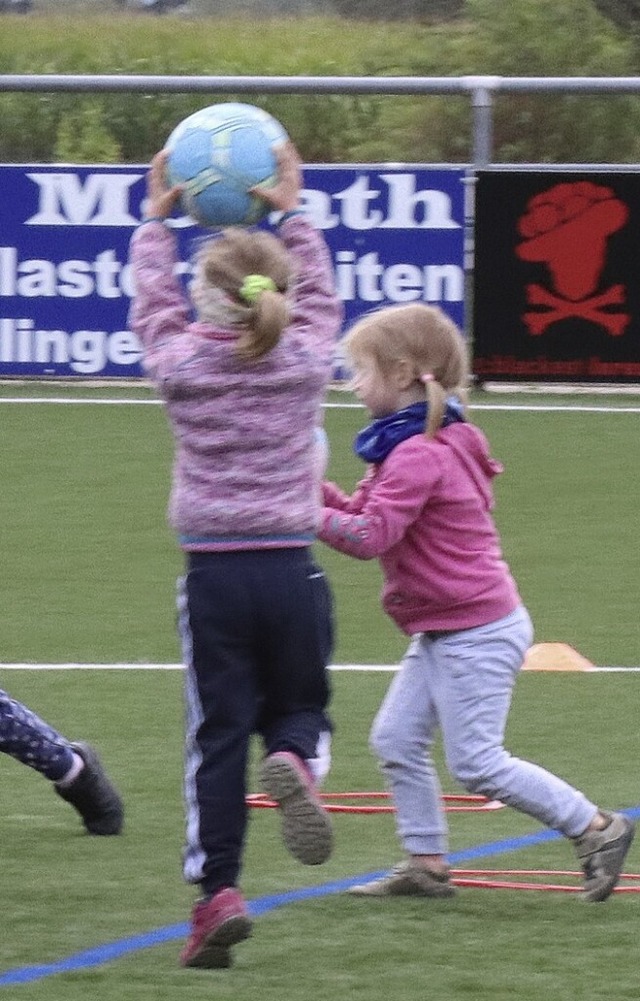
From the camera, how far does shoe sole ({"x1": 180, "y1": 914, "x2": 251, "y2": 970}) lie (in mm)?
4516

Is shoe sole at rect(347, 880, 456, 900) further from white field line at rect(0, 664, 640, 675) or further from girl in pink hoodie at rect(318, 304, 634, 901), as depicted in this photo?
white field line at rect(0, 664, 640, 675)

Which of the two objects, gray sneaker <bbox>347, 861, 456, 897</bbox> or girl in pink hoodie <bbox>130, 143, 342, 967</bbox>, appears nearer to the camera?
girl in pink hoodie <bbox>130, 143, 342, 967</bbox>

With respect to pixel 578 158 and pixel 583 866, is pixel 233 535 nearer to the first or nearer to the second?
pixel 583 866

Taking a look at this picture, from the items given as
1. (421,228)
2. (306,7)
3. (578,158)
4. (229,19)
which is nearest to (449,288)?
(421,228)

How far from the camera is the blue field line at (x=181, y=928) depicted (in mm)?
4648

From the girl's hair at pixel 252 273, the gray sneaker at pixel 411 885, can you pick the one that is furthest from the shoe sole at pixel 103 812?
the girl's hair at pixel 252 273

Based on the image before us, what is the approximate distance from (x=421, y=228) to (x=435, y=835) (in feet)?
28.4

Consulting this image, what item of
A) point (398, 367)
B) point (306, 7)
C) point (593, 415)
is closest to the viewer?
point (398, 367)

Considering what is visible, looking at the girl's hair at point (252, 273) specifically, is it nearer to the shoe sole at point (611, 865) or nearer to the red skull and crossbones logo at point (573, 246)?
the shoe sole at point (611, 865)

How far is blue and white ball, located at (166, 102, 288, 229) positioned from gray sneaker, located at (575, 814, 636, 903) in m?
1.50

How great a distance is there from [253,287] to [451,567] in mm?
897

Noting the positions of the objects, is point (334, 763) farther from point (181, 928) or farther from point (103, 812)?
point (181, 928)

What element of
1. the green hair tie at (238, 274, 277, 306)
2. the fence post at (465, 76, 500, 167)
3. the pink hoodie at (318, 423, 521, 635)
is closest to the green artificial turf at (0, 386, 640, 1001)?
the pink hoodie at (318, 423, 521, 635)

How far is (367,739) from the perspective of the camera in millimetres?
6773
